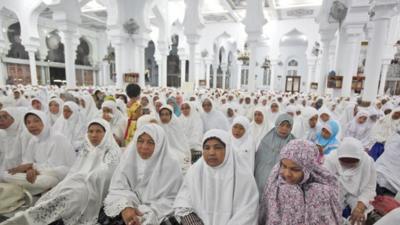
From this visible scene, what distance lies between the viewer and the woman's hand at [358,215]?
1.66 metres

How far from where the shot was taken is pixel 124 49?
28.5 feet

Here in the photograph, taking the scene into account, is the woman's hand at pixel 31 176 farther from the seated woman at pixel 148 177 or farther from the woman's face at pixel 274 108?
the woman's face at pixel 274 108

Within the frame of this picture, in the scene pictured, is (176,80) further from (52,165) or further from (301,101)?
(52,165)

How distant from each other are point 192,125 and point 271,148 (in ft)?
6.65

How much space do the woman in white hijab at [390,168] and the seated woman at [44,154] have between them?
2.95m

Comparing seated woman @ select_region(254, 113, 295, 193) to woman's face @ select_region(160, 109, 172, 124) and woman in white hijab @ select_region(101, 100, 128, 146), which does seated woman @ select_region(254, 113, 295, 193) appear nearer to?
woman's face @ select_region(160, 109, 172, 124)

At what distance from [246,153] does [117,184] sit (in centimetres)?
125

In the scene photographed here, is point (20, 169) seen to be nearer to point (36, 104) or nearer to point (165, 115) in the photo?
point (165, 115)

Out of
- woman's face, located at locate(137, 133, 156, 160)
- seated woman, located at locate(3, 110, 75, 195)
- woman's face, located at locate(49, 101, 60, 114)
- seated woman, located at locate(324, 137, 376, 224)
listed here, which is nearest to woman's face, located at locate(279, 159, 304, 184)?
seated woman, located at locate(324, 137, 376, 224)

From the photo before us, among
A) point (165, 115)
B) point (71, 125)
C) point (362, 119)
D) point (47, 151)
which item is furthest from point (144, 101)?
point (362, 119)

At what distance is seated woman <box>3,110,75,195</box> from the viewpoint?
2.04m

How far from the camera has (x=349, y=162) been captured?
6.08 ft

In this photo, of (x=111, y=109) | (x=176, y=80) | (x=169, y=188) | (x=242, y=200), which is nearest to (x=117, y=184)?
(x=169, y=188)

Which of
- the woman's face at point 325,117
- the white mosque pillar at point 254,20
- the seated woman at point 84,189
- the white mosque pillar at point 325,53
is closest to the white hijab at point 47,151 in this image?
the seated woman at point 84,189
